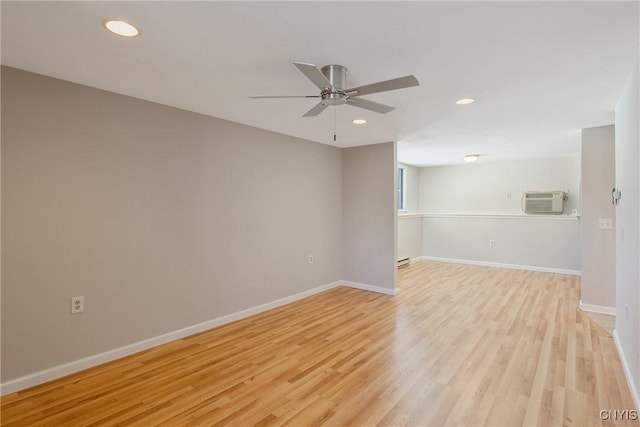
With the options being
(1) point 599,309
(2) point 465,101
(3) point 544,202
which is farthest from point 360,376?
(3) point 544,202

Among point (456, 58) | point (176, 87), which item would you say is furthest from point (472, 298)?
point (176, 87)

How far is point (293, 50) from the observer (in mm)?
1863

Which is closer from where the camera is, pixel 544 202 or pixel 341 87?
pixel 341 87

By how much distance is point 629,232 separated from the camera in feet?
7.41

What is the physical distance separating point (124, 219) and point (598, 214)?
16.5 feet

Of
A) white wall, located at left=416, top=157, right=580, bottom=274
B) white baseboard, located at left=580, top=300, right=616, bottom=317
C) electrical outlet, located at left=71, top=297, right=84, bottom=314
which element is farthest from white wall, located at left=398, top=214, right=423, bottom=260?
electrical outlet, located at left=71, top=297, right=84, bottom=314

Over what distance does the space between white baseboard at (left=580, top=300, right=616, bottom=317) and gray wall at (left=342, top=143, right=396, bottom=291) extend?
7.40 feet

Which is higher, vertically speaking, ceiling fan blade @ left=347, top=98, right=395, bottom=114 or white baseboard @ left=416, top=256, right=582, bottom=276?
ceiling fan blade @ left=347, top=98, right=395, bottom=114

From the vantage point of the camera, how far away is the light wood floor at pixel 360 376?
6.28ft

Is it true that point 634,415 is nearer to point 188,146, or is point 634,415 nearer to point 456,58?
point 456,58

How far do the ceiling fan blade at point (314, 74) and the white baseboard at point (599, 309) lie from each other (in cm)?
411

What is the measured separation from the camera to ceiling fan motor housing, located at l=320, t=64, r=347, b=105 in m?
2.02

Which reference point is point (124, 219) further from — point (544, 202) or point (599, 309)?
point (544, 202)

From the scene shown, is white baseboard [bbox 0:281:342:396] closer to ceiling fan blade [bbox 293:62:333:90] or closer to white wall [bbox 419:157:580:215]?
ceiling fan blade [bbox 293:62:333:90]
